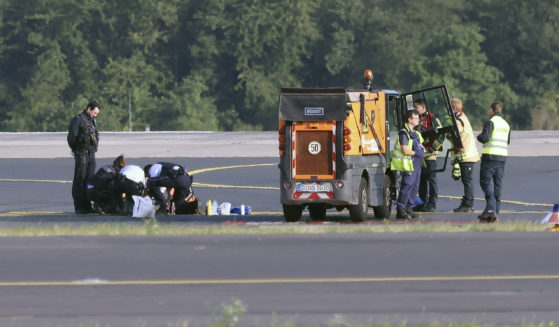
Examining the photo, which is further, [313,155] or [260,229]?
[313,155]

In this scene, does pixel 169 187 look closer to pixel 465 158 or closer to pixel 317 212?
pixel 317 212

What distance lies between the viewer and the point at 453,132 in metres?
19.2

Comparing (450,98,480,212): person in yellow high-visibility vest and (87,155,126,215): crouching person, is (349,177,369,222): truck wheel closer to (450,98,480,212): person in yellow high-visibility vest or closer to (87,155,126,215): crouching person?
(450,98,480,212): person in yellow high-visibility vest

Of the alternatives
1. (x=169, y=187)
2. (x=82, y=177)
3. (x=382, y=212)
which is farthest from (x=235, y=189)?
(x=382, y=212)

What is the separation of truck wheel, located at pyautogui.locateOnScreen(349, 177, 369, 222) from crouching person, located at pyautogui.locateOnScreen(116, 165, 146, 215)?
3.78 meters

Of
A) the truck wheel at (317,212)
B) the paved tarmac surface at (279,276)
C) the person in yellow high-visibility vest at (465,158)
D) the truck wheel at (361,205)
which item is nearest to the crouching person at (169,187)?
the paved tarmac surface at (279,276)

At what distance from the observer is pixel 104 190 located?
1981 cm

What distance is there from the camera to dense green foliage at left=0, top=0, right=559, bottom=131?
7400 centimetres

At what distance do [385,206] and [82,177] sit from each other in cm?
504

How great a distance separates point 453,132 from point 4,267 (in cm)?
869

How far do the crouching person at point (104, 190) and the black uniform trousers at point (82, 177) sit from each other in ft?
0.41

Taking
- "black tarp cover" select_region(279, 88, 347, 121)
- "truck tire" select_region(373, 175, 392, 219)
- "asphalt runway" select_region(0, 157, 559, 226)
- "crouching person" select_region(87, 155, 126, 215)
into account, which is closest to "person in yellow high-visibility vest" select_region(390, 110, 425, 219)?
"truck tire" select_region(373, 175, 392, 219)

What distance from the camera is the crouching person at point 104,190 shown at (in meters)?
19.8

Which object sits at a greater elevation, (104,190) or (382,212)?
(104,190)
